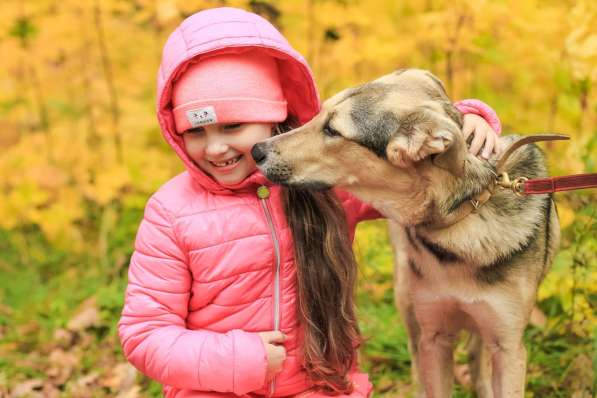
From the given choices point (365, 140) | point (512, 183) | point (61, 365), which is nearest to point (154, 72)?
point (61, 365)

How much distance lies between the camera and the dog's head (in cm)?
250

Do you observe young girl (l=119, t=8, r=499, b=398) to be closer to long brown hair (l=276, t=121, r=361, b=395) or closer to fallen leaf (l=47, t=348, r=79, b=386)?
long brown hair (l=276, t=121, r=361, b=395)

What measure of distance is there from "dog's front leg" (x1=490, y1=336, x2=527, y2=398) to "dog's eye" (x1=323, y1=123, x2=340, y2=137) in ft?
3.77

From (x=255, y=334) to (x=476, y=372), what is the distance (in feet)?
4.80

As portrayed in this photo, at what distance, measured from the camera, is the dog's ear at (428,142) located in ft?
7.83

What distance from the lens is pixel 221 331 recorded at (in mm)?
2867

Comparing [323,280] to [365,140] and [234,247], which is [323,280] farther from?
[365,140]

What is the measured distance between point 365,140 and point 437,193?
35 cm

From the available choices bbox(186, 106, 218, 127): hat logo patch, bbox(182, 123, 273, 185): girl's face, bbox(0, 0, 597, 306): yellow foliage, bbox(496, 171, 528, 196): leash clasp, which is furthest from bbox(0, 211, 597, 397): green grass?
bbox(186, 106, 218, 127): hat logo patch

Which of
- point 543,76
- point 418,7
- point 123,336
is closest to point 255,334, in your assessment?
point 123,336

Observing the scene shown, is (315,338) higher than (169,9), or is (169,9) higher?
(169,9)

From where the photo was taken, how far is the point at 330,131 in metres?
2.66

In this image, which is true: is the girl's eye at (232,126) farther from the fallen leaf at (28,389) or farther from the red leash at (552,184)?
the fallen leaf at (28,389)

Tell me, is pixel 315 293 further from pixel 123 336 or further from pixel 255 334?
pixel 123 336
